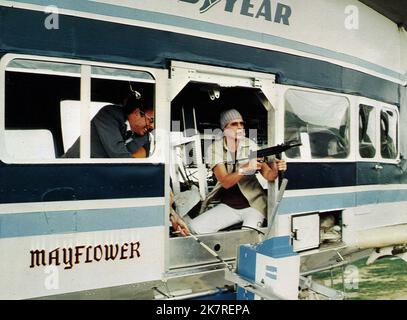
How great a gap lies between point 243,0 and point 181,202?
6.53ft

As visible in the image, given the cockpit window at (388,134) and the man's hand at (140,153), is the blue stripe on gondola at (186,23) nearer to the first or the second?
the man's hand at (140,153)

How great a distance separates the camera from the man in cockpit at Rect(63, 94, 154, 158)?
9.19 ft

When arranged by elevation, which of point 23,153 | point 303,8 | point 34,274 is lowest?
point 34,274

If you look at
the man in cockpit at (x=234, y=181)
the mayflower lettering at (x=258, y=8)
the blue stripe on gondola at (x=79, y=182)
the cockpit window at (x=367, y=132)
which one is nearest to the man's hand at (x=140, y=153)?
the blue stripe on gondola at (x=79, y=182)

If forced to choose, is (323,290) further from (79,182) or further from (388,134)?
(388,134)

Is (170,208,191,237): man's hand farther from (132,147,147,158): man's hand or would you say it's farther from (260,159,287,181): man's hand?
(260,159,287,181): man's hand

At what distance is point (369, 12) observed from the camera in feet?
14.8

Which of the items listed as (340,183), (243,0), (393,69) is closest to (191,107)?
(243,0)

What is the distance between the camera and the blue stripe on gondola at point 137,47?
2.47 metres

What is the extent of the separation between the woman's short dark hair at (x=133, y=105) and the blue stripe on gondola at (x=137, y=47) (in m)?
0.31

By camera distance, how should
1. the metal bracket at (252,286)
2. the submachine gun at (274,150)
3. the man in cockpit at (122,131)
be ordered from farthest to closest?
1. the submachine gun at (274,150)
2. the man in cockpit at (122,131)
3. the metal bracket at (252,286)

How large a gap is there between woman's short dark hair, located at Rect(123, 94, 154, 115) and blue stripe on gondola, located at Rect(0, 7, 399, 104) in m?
0.31

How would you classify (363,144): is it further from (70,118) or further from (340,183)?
→ (70,118)

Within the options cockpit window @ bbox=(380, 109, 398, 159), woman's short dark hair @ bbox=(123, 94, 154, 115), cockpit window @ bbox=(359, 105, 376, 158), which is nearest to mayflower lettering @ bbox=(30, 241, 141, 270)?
woman's short dark hair @ bbox=(123, 94, 154, 115)
